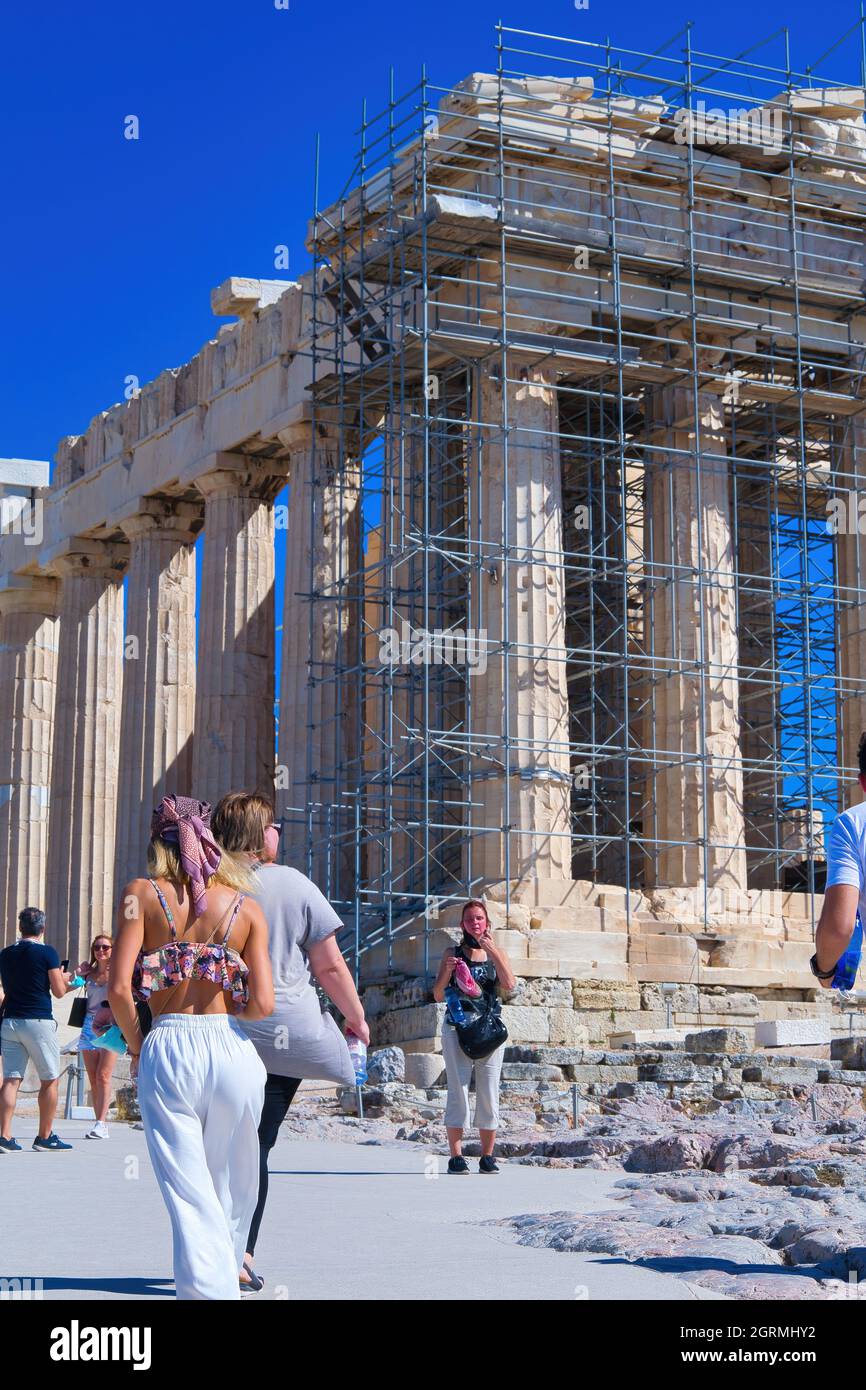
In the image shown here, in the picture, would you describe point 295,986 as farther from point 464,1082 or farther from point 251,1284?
point 464,1082

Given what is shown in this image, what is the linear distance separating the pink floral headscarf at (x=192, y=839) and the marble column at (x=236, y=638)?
2527 cm

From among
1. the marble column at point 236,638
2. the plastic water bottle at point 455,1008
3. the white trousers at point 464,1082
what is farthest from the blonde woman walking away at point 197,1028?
the marble column at point 236,638

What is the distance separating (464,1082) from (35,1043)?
113 inches

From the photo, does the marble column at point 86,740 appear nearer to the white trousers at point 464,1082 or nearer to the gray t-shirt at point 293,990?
the white trousers at point 464,1082

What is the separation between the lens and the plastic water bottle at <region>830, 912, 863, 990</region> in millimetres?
7414

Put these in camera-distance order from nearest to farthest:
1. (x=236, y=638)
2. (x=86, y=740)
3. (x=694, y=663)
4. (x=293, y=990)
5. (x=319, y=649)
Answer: (x=293, y=990) → (x=694, y=663) → (x=319, y=649) → (x=236, y=638) → (x=86, y=740)

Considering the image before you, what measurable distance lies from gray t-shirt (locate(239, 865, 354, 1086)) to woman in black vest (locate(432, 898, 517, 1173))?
497 centimetres

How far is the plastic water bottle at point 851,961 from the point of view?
7.41 m

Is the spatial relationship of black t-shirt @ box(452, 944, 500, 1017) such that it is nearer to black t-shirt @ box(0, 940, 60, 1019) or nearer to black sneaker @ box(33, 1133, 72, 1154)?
black t-shirt @ box(0, 940, 60, 1019)

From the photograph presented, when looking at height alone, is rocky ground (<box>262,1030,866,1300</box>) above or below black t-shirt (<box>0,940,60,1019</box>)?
below

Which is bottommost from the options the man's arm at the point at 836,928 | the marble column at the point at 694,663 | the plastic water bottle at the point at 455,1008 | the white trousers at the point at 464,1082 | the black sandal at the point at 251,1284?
the black sandal at the point at 251,1284

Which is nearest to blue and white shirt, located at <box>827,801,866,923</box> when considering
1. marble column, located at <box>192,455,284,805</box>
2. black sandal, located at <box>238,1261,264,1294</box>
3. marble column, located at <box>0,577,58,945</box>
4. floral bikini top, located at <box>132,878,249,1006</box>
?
floral bikini top, located at <box>132,878,249,1006</box>

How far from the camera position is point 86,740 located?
3878cm

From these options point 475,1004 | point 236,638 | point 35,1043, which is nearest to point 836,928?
point 475,1004
